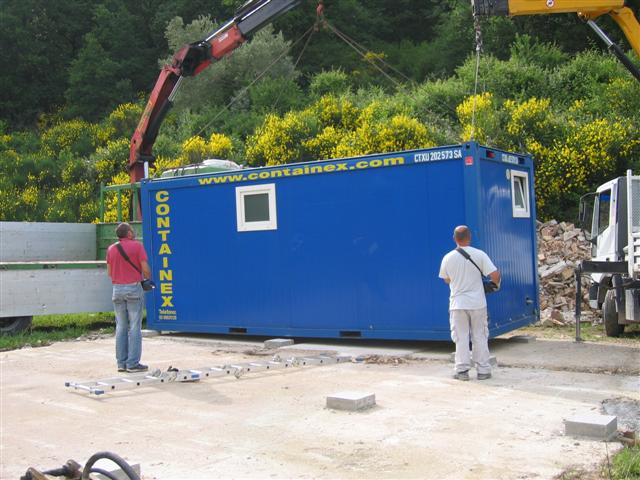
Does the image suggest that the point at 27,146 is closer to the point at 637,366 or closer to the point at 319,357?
the point at 319,357

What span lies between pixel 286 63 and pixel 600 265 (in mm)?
27496

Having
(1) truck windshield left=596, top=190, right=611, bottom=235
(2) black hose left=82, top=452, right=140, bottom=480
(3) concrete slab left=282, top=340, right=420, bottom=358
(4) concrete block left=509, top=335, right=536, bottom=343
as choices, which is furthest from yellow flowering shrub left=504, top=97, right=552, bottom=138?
(2) black hose left=82, top=452, right=140, bottom=480

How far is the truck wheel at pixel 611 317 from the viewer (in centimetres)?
1076

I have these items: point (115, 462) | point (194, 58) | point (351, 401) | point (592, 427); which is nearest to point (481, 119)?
point (194, 58)

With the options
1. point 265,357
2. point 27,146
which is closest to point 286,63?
point 27,146

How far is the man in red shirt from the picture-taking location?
871 centimetres

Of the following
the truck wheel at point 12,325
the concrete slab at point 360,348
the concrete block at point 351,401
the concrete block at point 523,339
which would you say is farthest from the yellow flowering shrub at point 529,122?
the concrete block at point 351,401

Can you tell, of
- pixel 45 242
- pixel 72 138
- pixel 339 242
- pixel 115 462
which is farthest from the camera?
pixel 72 138

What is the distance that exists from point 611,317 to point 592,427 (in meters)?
6.14

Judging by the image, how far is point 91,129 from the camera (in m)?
→ 36.1

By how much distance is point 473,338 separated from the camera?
25.2 ft

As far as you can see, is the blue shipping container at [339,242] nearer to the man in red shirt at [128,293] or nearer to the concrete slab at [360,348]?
the concrete slab at [360,348]

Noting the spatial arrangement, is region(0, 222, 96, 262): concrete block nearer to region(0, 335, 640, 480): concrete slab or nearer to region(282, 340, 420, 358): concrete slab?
region(0, 335, 640, 480): concrete slab

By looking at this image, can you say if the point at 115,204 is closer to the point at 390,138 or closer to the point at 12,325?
the point at 390,138
